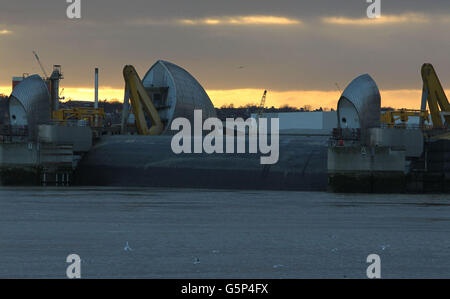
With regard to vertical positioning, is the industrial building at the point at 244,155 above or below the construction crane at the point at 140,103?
below

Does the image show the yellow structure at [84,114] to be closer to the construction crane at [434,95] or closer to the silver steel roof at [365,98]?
the silver steel roof at [365,98]

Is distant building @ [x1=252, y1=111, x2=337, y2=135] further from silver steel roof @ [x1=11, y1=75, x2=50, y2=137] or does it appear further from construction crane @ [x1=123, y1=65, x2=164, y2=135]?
silver steel roof @ [x1=11, y1=75, x2=50, y2=137]

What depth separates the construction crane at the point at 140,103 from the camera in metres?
111

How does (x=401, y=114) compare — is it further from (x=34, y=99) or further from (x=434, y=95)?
(x=34, y=99)

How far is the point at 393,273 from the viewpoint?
29.2 meters

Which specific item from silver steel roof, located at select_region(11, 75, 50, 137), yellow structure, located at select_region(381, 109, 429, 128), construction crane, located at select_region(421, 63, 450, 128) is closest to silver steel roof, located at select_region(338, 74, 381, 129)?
yellow structure, located at select_region(381, 109, 429, 128)

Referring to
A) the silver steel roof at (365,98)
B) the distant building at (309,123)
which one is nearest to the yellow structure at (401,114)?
the silver steel roof at (365,98)

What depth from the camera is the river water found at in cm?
2970

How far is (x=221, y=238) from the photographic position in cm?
3912

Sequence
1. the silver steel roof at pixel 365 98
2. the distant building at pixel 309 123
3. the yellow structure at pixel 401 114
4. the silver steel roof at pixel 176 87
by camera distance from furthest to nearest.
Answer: the distant building at pixel 309 123 → the silver steel roof at pixel 176 87 → the yellow structure at pixel 401 114 → the silver steel roof at pixel 365 98

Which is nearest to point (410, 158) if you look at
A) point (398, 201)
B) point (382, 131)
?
point (382, 131)

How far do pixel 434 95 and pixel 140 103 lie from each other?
117ft

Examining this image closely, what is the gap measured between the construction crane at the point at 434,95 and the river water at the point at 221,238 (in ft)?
136

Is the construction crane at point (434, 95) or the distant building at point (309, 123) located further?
the distant building at point (309, 123)
